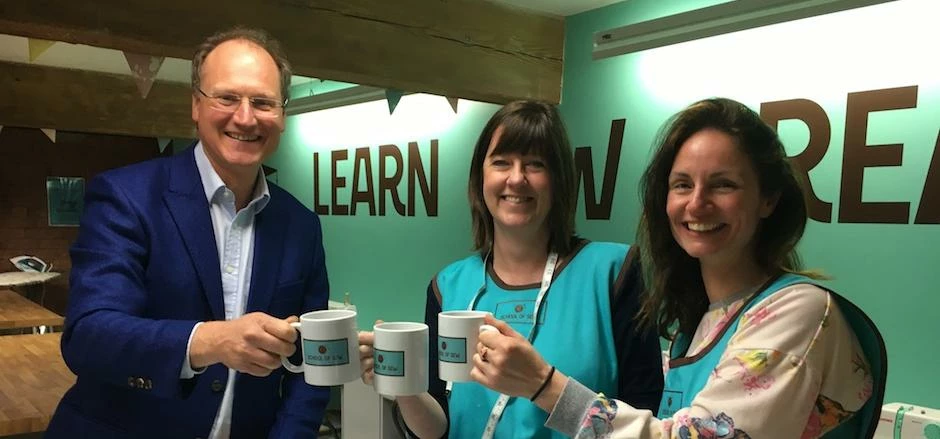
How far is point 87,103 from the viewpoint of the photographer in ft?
15.5

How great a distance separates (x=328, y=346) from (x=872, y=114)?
1.99 metres

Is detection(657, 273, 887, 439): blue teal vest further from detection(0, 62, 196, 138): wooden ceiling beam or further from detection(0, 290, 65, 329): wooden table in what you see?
detection(0, 62, 196, 138): wooden ceiling beam

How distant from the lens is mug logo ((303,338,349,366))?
1146mm

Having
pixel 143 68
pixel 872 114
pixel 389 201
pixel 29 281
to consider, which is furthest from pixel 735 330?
pixel 29 281

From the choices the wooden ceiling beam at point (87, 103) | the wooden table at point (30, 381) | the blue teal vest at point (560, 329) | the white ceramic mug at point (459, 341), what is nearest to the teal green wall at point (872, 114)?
the blue teal vest at point (560, 329)

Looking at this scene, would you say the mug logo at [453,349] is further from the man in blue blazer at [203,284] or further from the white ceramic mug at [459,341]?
the man in blue blazer at [203,284]

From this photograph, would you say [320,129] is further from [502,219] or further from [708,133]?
[708,133]

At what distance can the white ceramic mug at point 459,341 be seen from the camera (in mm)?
1162

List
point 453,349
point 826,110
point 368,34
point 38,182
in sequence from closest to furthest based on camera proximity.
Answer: point 453,349 → point 826,110 → point 368,34 → point 38,182

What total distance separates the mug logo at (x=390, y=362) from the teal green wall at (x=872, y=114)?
165 cm

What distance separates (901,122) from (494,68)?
1563mm

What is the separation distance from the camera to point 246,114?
1.23 m

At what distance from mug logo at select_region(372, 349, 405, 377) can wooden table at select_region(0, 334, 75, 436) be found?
1.71 meters

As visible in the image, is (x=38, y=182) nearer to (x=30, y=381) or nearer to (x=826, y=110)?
(x=30, y=381)
